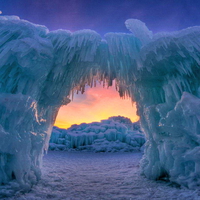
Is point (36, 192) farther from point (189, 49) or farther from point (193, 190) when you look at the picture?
point (189, 49)

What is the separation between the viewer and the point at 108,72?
6.15m

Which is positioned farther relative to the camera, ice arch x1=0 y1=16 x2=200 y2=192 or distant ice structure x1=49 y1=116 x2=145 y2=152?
distant ice structure x1=49 y1=116 x2=145 y2=152

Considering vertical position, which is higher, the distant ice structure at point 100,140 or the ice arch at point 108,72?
the ice arch at point 108,72

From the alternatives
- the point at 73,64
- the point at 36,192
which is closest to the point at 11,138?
the point at 36,192

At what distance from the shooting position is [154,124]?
545cm

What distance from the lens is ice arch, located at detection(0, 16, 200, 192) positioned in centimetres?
390

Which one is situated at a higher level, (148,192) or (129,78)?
(129,78)

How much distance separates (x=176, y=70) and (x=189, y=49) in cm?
88

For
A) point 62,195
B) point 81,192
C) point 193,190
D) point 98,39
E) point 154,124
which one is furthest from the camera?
point 154,124

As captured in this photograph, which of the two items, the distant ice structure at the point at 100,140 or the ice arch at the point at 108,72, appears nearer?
the ice arch at the point at 108,72

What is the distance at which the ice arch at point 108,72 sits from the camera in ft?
12.8

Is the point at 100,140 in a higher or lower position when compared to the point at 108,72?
lower

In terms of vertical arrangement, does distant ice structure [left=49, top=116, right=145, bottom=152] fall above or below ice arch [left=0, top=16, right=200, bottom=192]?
below

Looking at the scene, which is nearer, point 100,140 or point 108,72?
point 108,72
